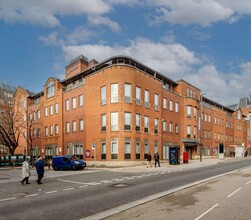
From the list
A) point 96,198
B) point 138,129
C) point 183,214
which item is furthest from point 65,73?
point 183,214

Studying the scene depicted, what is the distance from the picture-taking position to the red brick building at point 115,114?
37375 millimetres

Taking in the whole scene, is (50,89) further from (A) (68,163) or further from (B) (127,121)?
(A) (68,163)

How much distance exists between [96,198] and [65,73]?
51067 mm

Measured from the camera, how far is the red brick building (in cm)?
3738

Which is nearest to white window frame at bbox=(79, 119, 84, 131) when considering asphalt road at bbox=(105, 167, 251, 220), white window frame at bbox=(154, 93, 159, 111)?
white window frame at bbox=(154, 93, 159, 111)

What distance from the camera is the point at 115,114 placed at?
123 ft

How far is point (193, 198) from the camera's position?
11.9 m

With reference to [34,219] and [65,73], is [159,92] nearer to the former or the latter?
[65,73]

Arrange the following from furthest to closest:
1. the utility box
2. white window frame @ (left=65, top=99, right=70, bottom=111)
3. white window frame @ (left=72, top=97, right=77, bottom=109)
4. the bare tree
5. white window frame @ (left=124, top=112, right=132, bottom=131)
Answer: white window frame @ (left=65, top=99, right=70, bottom=111)
white window frame @ (left=72, top=97, right=77, bottom=109)
the bare tree
white window frame @ (left=124, top=112, right=132, bottom=131)
the utility box

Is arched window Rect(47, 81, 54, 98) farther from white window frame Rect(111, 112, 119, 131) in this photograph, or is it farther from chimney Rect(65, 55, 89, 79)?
white window frame Rect(111, 112, 119, 131)

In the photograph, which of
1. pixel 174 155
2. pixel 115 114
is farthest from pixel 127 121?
pixel 174 155

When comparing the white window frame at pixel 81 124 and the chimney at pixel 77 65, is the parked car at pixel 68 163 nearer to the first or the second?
the white window frame at pixel 81 124

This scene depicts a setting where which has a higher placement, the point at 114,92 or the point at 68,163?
the point at 114,92

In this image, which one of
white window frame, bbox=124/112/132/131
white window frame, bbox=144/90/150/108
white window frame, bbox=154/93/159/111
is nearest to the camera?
white window frame, bbox=124/112/132/131
